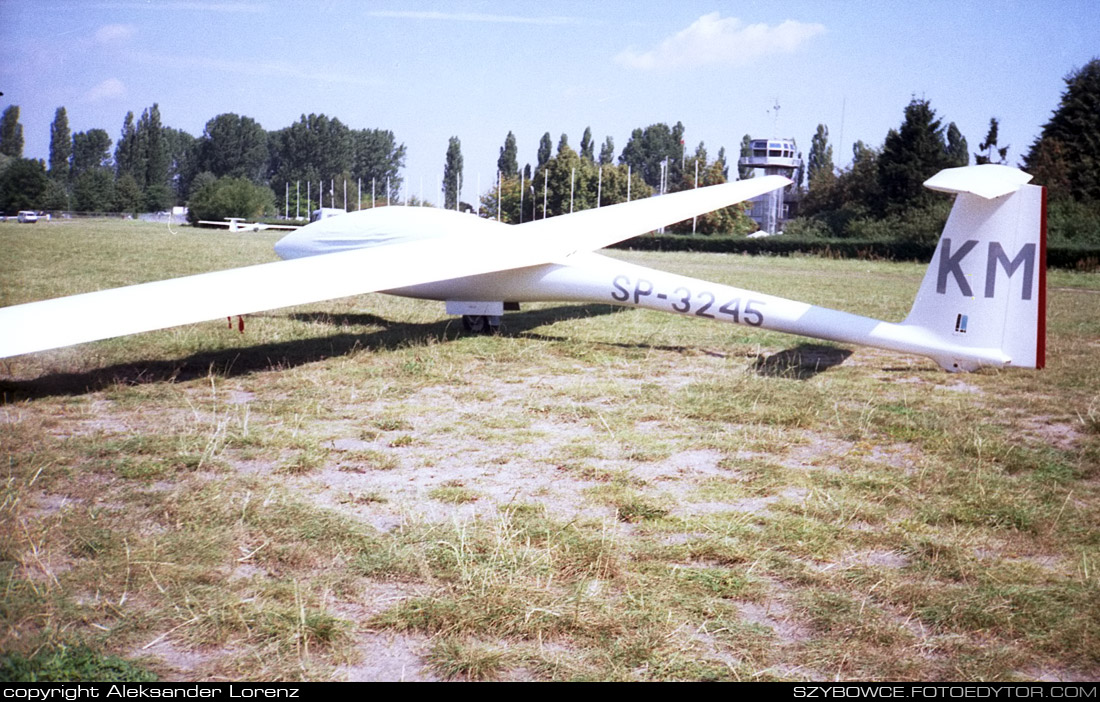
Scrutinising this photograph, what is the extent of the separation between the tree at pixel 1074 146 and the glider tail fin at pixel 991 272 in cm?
3288

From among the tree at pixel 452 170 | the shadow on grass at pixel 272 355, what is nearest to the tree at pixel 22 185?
the shadow on grass at pixel 272 355

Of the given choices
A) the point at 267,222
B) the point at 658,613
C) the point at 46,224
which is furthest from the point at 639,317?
the point at 267,222

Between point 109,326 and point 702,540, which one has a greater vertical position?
point 109,326

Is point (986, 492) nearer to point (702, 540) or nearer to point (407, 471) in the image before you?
point (702, 540)

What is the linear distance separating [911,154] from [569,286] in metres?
46.7

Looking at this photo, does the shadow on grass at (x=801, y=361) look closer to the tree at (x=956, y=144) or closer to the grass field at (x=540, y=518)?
the grass field at (x=540, y=518)

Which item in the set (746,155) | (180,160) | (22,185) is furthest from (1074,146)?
(746,155)

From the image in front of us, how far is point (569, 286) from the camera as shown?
11.8 metres

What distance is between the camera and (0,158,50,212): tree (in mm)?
12766

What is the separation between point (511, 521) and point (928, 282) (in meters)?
6.31

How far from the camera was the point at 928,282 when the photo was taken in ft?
29.5

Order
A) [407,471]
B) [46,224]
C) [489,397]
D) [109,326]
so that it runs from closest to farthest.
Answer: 1. [407,471]
2. [109,326]
3. [489,397]
4. [46,224]

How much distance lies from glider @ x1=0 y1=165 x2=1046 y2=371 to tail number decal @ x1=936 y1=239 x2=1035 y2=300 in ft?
0.03

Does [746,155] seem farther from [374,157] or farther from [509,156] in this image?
[374,157]
